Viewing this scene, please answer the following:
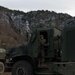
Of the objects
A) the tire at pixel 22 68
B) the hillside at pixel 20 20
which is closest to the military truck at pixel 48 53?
the tire at pixel 22 68

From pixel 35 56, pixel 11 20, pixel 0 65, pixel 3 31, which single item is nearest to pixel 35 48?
pixel 35 56

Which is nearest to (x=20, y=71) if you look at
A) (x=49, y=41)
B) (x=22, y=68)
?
(x=22, y=68)

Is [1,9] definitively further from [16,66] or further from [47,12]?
[16,66]

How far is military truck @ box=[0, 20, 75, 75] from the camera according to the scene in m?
15.0

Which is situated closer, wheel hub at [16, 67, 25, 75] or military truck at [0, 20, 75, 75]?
military truck at [0, 20, 75, 75]

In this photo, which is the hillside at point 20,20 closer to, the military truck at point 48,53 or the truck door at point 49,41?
the military truck at point 48,53

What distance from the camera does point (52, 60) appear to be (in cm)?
1623

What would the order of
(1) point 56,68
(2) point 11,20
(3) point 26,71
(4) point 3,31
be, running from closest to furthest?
(1) point 56,68 → (3) point 26,71 → (4) point 3,31 → (2) point 11,20

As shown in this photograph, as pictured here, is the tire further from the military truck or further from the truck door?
the truck door

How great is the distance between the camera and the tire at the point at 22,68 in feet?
53.1

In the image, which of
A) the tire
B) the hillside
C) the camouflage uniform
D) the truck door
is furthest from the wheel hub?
the hillside

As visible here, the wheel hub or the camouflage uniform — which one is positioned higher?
the camouflage uniform

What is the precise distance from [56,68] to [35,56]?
159 centimetres

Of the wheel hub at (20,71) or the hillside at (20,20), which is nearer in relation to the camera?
the wheel hub at (20,71)
